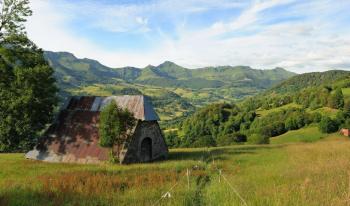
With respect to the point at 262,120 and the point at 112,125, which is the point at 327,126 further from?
the point at 112,125

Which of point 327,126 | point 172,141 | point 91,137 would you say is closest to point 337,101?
point 327,126

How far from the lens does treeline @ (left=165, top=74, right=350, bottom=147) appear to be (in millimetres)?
109188

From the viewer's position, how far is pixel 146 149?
34.0m

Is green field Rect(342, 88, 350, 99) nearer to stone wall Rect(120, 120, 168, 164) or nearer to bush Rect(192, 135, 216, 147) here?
bush Rect(192, 135, 216, 147)

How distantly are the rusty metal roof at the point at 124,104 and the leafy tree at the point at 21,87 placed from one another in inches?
129

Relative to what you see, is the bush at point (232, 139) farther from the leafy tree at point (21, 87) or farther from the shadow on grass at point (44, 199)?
the shadow on grass at point (44, 199)

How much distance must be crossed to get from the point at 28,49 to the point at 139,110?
530 inches

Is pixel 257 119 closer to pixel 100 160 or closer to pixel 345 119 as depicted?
pixel 345 119

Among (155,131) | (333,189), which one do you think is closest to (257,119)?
(155,131)

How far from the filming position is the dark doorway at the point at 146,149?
33450 mm

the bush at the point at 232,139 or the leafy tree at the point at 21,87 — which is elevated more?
the leafy tree at the point at 21,87

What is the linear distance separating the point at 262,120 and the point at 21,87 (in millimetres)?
118170

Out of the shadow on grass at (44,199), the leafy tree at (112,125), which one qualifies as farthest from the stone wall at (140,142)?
the shadow on grass at (44,199)

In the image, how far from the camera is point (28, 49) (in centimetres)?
3447
